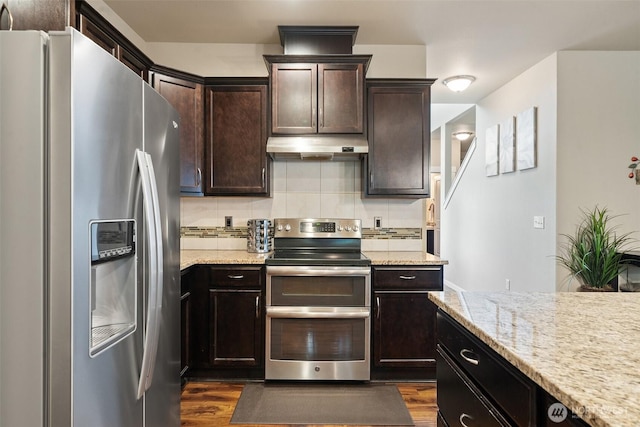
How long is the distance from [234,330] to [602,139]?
11.5 feet

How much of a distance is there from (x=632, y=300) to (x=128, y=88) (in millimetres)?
1930

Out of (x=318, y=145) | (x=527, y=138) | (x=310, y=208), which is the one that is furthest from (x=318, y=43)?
(x=527, y=138)

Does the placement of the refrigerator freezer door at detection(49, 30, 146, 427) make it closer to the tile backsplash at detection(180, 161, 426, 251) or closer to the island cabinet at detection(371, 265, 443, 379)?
the island cabinet at detection(371, 265, 443, 379)

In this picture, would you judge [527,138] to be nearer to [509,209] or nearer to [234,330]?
[509,209]

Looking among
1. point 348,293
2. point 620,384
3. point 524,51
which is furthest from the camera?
point 524,51

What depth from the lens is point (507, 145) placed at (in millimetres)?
4395

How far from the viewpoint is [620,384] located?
72 centimetres

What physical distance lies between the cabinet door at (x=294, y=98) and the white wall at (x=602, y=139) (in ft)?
7.36

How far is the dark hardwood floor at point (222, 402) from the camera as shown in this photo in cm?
233

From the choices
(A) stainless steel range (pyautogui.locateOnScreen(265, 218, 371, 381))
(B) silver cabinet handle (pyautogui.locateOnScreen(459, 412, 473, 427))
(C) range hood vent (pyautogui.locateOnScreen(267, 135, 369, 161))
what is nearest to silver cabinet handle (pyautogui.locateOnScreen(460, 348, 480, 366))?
(B) silver cabinet handle (pyautogui.locateOnScreen(459, 412, 473, 427))

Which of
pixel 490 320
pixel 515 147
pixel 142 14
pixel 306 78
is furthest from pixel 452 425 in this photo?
pixel 515 147

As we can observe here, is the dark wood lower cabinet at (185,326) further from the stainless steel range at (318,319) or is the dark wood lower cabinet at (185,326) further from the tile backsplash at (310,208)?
the tile backsplash at (310,208)

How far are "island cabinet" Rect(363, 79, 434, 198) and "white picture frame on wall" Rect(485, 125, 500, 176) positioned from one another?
6.64ft

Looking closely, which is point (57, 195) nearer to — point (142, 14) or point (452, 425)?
point (452, 425)
